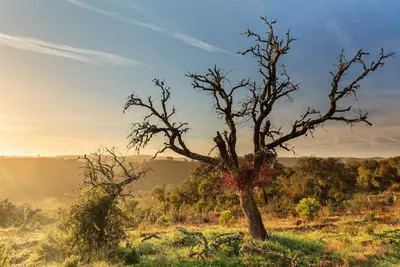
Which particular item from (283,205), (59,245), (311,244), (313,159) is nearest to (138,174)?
(59,245)

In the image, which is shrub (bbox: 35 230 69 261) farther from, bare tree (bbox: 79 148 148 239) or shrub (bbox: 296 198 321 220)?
shrub (bbox: 296 198 321 220)

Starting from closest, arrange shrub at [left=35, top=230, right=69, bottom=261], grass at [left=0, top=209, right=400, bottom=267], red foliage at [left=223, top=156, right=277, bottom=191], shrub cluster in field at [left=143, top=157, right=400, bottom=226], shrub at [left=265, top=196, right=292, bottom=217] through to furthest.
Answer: grass at [left=0, top=209, right=400, bottom=267] → shrub at [left=35, top=230, right=69, bottom=261] → red foliage at [left=223, top=156, right=277, bottom=191] → shrub at [left=265, top=196, right=292, bottom=217] → shrub cluster in field at [left=143, top=157, right=400, bottom=226]

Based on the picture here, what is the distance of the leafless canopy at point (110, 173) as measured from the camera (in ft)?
48.9

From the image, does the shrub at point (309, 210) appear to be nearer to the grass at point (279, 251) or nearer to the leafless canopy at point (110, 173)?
the grass at point (279, 251)

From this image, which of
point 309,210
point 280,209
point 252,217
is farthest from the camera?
point 280,209

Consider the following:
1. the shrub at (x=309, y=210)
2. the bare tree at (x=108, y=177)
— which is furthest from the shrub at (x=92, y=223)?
the shrub at (x=309, y=210)

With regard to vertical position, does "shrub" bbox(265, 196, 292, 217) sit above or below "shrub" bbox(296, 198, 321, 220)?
below

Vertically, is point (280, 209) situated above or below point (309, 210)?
below

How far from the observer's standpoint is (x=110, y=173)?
16812mm

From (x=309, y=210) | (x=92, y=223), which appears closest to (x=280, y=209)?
(x=309, y=210)

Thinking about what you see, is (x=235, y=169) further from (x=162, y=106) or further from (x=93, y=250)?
(x=93, y=250)

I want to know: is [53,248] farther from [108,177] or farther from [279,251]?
[279,251]

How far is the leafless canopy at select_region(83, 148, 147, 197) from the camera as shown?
48.9 ft

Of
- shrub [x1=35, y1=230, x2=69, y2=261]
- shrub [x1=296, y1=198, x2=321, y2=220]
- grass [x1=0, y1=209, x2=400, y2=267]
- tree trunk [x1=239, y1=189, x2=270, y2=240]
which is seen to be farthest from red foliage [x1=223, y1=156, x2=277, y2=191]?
shrub [x1=296, y1=198, x2=321, y2=220]
